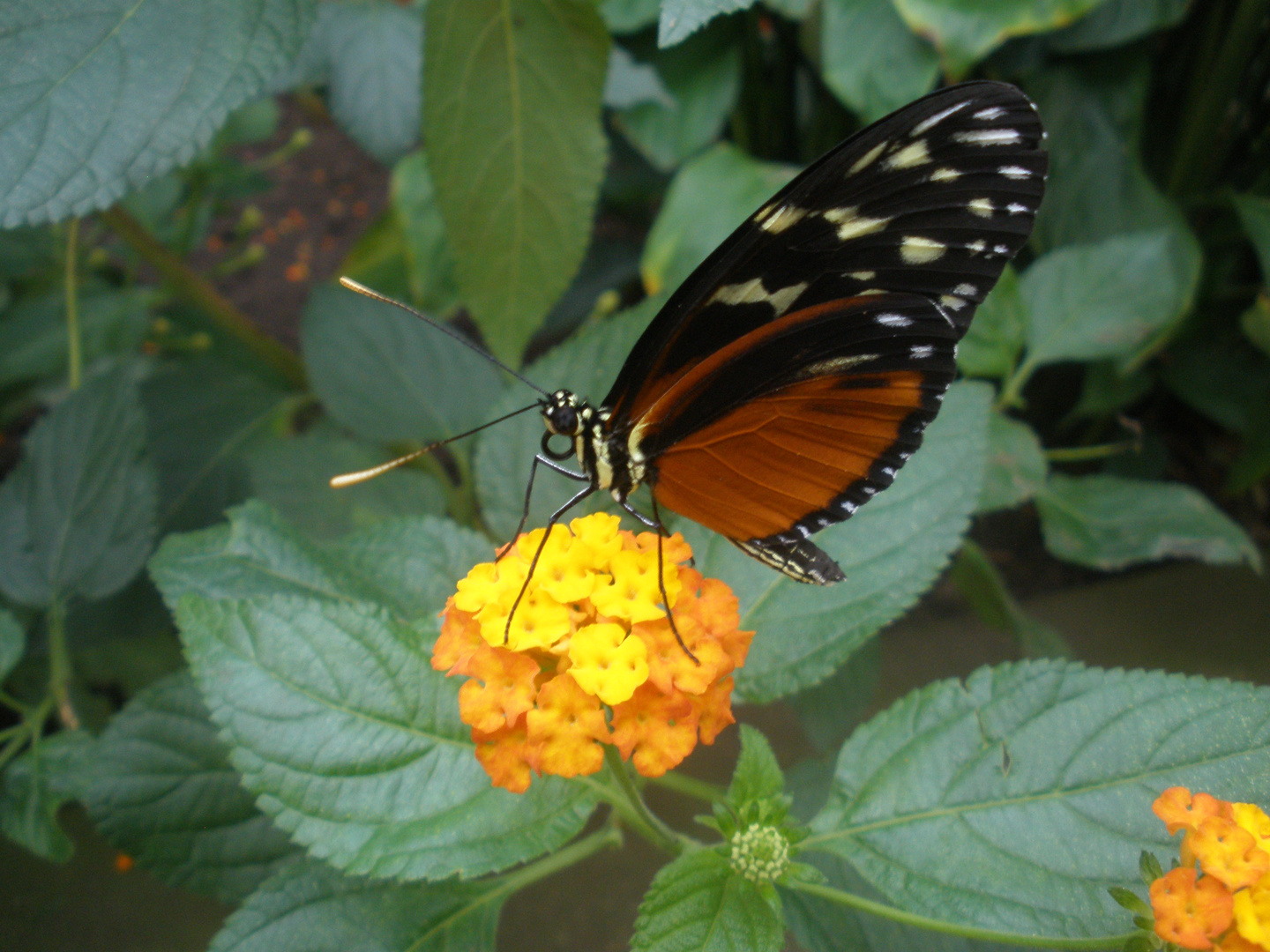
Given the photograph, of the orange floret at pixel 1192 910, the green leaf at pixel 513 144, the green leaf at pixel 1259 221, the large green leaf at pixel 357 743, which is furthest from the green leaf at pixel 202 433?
the green leaf at pixel 1259 221

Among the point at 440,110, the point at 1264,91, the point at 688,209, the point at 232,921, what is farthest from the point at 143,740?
the point at 1264,91

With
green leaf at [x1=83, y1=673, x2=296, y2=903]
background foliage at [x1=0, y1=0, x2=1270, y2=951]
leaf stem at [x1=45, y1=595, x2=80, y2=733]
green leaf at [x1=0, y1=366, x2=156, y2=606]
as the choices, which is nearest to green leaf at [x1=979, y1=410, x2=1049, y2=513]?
background foliage at [x1=0, y1=0, x2=1270, y2=951]

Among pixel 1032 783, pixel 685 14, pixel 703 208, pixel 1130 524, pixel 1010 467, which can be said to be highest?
pixel 685 14

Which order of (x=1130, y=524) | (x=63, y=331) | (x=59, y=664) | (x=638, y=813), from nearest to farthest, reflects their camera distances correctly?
(x=638, y=813) < (x=59, y=664) < (x=1130, y=524) < (x=63, y=331)

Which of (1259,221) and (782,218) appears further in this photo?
(1259,221)

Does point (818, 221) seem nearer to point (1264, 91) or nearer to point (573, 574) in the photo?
point (573, 574)

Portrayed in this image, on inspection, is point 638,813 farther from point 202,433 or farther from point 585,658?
point 202,433

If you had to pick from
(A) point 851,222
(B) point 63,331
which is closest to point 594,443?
(A) point 851,222
